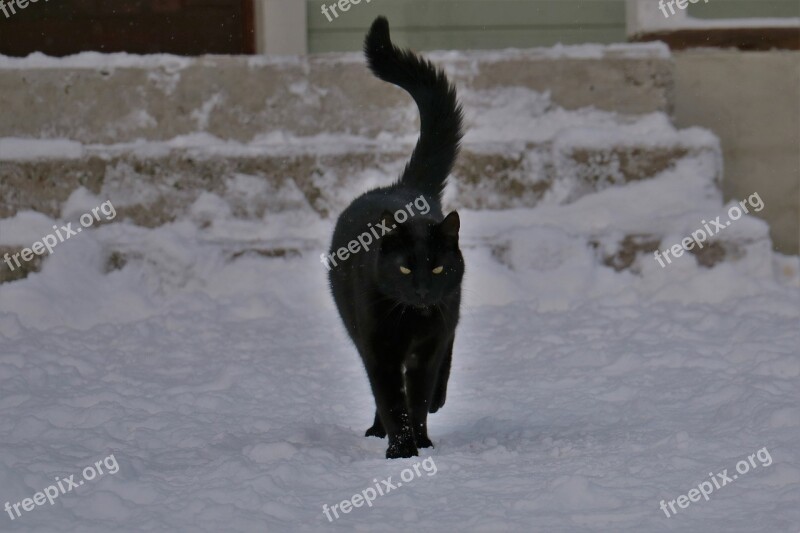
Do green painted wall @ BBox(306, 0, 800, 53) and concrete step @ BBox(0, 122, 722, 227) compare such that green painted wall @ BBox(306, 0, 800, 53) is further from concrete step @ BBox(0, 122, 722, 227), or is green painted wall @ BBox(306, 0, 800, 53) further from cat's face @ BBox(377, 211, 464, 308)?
cat's face @ BBox(377, 211, 464, 308)

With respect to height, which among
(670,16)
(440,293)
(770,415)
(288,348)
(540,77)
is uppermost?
(670,16)

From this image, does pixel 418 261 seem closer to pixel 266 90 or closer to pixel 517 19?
pixel 266 90

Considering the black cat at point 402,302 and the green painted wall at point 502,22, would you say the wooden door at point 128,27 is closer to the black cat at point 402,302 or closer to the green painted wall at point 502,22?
the green painted wall at point 502,22

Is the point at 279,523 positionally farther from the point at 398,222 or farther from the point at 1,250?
the point at 1,250

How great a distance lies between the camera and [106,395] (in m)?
4.75

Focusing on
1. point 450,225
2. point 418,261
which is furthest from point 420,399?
point 450,225

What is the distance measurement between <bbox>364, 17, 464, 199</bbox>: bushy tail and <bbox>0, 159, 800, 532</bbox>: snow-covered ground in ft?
3.08

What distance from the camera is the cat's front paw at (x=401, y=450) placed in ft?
12.8

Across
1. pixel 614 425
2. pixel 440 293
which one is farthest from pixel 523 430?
pixel 440 293

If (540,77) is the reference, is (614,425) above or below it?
below

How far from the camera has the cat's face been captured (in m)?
3.90

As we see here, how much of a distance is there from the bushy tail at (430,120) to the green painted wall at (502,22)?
3.98 m

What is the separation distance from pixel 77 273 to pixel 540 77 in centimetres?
315

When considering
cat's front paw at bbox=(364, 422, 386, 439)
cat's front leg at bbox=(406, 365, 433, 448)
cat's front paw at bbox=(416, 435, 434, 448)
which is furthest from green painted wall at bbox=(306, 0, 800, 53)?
cat's front paw at bbox=(416, 435, 434, 448)
